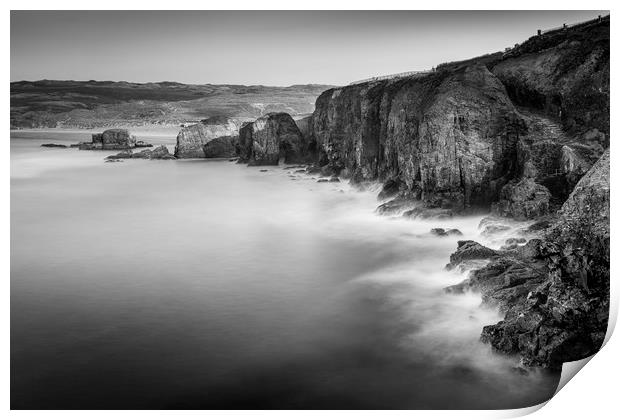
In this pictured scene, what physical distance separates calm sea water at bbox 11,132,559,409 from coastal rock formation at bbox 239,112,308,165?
11.4 m

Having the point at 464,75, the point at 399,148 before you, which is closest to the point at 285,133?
the point at 399,148

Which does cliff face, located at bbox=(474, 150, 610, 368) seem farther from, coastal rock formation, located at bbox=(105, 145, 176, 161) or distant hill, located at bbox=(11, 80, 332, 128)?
coastal rock formation, located at bbox=(105, 145, 176, 161)

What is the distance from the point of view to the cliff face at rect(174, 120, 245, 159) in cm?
2517

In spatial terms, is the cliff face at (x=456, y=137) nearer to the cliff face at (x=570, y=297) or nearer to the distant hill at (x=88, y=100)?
the distant hill at (x=88, y=100)

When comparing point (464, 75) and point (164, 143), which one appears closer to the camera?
point (464, 75)

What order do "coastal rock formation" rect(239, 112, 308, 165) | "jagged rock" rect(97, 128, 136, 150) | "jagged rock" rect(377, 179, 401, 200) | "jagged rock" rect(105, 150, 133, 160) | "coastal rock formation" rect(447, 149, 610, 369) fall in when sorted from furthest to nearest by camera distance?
"coastal rock formation" rect(239, 112, 308, 165) → "jagged rock" rect(97, 128, 136, 150) → "jagged rock" rect(105, 150, 133, 160) → "jagged rock" rect(377, 179, 401, 200) → "coastal rock formation" rect(447, 149, 610, 369)

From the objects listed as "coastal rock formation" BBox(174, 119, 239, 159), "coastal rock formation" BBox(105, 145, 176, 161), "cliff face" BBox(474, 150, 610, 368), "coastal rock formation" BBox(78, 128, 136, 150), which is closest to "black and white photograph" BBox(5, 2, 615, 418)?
"cliff face" BBox(474, 150, 610, 368)

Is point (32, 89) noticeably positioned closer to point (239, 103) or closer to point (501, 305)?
point (501, 305)

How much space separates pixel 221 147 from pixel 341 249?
17.6 m

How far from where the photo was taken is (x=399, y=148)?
14148 millimetres

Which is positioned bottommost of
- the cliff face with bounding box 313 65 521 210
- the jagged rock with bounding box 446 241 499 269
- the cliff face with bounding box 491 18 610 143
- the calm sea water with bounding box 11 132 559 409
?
the calm sea water with bounding box 11 132 559 409

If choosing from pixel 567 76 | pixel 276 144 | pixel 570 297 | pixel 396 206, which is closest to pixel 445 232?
pixel 396 206

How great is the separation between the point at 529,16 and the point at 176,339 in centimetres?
495

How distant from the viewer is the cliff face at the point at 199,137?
25172 mm
